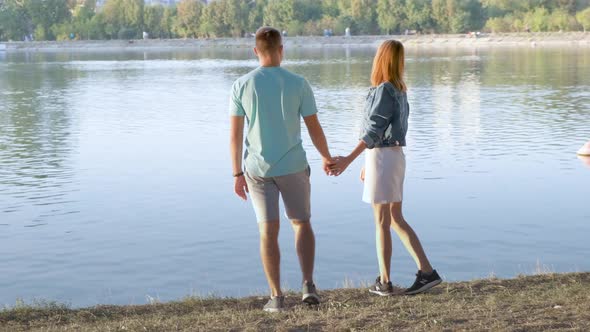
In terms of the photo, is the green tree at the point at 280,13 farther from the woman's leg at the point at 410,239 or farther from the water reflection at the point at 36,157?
the woman's leg at the point at 410,239

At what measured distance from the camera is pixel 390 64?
20.9 feet

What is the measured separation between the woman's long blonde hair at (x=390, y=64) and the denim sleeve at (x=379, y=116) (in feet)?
0.25

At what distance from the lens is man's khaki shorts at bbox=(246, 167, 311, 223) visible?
6.20 m

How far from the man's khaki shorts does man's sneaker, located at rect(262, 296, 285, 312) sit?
518mm

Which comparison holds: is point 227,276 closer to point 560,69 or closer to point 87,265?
point 87,265

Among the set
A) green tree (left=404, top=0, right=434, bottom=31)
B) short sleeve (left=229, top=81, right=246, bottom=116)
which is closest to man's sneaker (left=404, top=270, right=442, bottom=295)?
short sleeve (left=229, top=81, right=246, bottom=116)

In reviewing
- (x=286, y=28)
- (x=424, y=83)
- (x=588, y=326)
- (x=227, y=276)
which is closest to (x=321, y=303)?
(x=588, y=326)

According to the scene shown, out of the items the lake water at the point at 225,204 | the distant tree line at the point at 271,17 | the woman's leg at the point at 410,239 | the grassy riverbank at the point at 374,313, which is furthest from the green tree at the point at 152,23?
the woman's leg at the point at 410,239

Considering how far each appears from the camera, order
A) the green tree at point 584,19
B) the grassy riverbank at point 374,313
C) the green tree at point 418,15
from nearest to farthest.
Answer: the grassy riverbank at point 374,313
the green tree at point 584,19
the green tree at point 418,15

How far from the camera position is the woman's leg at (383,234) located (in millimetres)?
6566

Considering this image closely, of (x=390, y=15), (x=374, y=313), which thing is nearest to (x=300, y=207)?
(x=374, y=313)

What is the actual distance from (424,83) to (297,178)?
109ft

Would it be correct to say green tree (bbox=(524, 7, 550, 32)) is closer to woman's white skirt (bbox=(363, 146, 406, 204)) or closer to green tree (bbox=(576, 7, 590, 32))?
green tree (bbox=(576, 7, 590, 32))

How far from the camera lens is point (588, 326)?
5.44m
